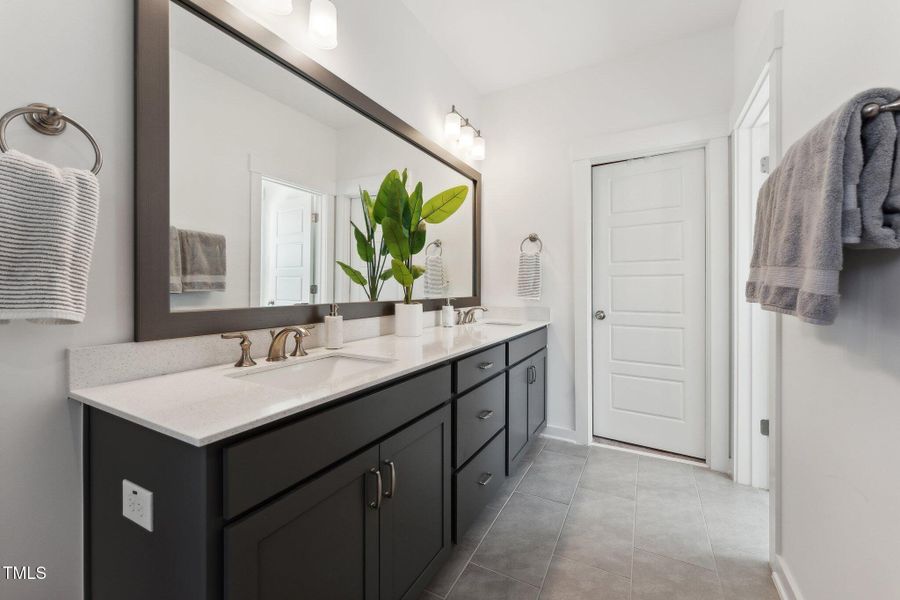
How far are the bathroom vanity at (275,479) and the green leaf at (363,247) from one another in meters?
0.57

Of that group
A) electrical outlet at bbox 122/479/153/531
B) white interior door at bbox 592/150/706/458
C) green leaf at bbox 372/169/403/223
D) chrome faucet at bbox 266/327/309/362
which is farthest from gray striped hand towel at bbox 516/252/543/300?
electrical outlet at bbox 122/479/153/531

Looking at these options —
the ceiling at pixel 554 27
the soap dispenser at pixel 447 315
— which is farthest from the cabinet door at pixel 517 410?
the ceiling at pixel 554 27

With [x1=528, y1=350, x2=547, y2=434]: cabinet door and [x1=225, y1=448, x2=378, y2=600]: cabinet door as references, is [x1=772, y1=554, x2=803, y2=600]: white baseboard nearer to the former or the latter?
[x1=528, y1=350, x2=547, y2=434]: cabinet door

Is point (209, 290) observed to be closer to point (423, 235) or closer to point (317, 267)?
point (317, 267)

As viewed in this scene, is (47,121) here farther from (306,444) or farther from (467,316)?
(467,316)

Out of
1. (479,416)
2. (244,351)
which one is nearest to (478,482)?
(479,416)

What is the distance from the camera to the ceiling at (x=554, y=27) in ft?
7.01

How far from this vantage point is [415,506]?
1.23m

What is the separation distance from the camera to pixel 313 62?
1550 millimetres

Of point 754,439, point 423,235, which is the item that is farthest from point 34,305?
point 754,439

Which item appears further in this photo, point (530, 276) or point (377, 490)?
point (530, 276)

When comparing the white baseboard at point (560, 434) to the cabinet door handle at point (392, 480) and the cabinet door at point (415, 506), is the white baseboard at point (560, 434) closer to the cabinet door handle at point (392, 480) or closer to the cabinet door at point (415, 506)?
the cabinet door at point (415, 506)

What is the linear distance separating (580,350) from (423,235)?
138 cm

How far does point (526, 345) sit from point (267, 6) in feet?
6.26
